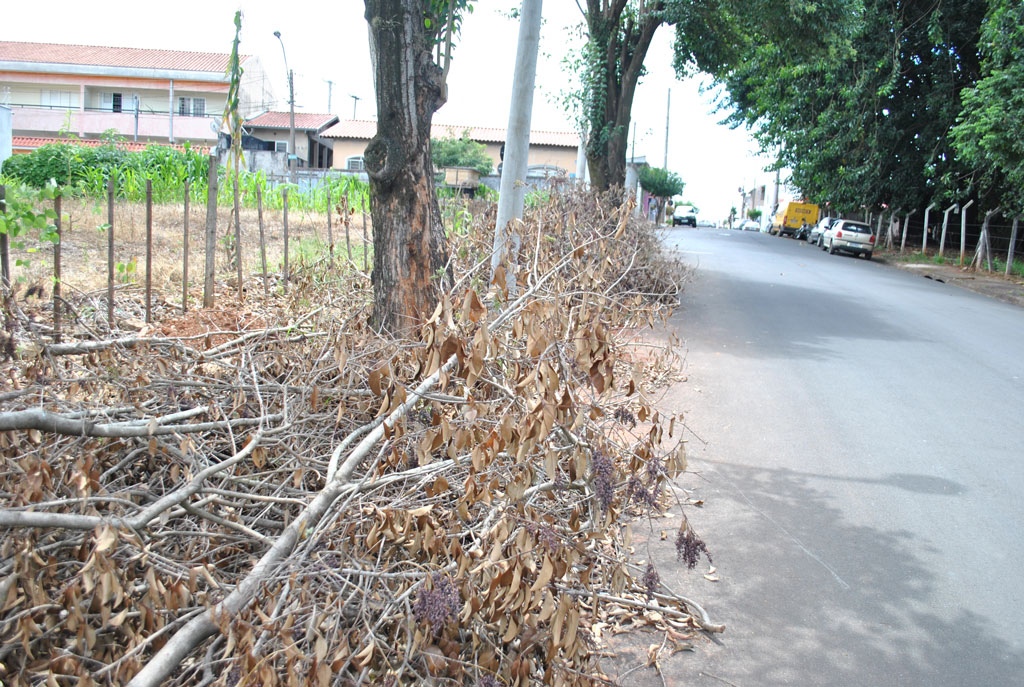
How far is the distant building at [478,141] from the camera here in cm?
4706

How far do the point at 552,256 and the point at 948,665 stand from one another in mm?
3216

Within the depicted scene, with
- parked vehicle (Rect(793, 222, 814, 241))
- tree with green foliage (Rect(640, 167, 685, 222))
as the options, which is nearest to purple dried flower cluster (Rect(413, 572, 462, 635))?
parked vehicle (Rect(793, 222, 814, 241))

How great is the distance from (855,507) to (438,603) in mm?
3916

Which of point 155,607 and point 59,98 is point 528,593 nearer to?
point 155,607

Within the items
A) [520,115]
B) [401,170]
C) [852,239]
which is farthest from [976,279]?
[401,170]

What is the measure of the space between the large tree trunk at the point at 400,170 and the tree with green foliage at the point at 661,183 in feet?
→ 210

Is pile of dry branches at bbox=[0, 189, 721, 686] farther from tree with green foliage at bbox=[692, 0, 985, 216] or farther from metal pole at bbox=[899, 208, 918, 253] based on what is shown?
metal pole at bbox=[899, 208, 918, 253]

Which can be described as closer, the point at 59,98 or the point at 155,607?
the point at 155,607

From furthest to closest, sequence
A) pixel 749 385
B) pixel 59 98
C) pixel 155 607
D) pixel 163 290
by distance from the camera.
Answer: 1. pixel 59 98
2. pixel 749 385
3. pixel 163 290
4. pixel 155 607

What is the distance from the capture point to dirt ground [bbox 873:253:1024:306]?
63.4 feet

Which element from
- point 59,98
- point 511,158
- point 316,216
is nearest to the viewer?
point 511,158

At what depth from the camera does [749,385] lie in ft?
29.3

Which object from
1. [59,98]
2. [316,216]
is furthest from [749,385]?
[59,98]

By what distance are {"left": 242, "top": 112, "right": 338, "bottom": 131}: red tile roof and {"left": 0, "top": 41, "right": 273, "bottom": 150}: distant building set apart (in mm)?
6166
